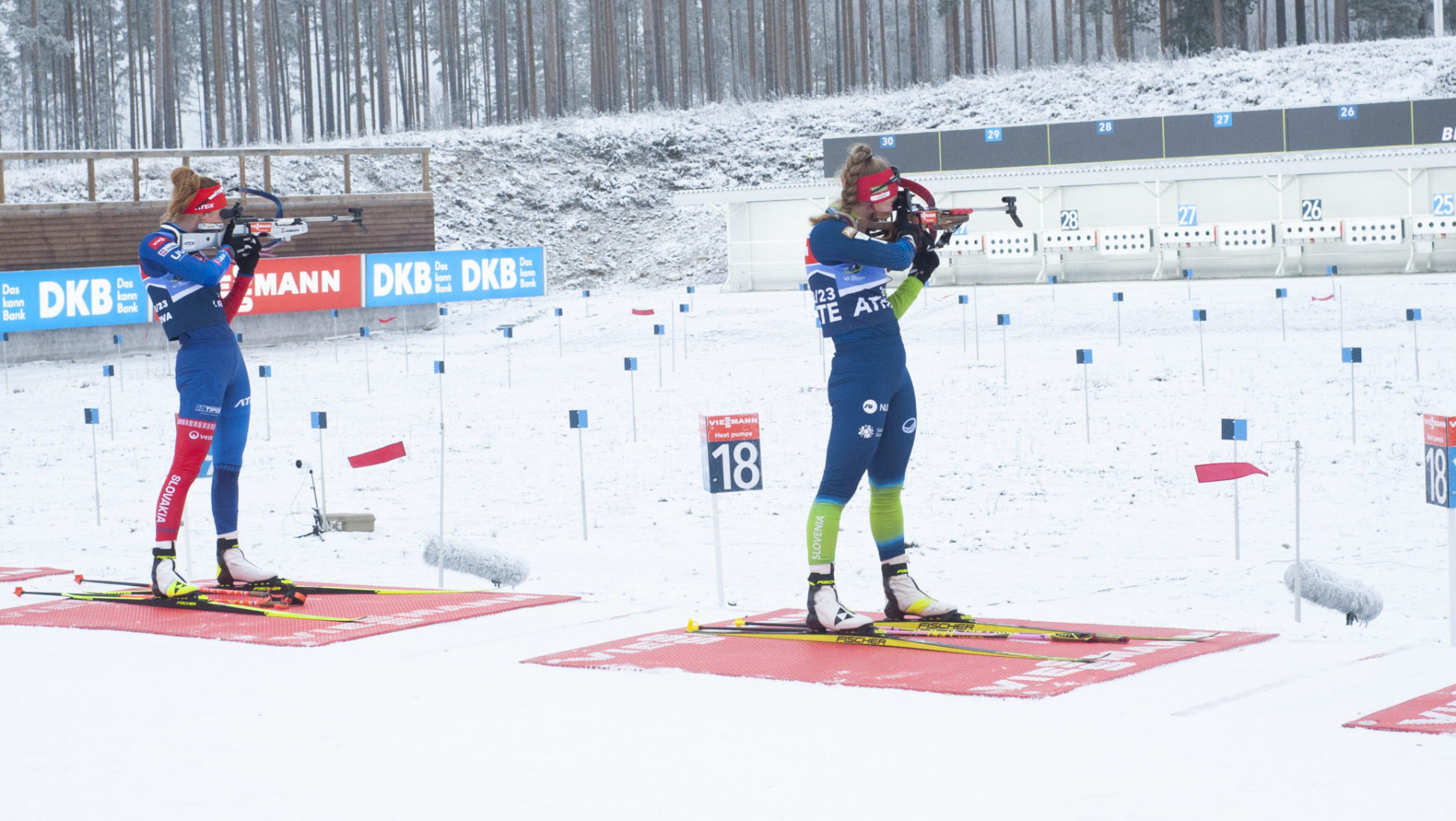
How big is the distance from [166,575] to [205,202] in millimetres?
1775

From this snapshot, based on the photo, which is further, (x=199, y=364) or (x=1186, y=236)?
(x=1186, y=236)

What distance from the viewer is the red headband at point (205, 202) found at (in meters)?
7.17

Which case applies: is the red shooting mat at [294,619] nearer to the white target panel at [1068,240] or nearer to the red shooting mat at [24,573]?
the red shooting mat at [24,573]

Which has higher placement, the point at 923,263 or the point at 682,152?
the point at 682,152

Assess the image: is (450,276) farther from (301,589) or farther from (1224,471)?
(1224,471)

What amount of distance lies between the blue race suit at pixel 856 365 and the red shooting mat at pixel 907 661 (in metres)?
0.52

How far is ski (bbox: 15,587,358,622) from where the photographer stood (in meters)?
A: 6.72

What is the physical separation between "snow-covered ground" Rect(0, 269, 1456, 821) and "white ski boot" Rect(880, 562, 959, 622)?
3.42ft

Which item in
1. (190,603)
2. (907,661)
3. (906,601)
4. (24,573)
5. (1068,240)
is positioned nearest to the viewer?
(907,661)

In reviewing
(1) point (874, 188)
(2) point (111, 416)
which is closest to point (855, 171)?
(1) point (874, 188)

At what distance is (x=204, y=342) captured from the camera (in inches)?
278

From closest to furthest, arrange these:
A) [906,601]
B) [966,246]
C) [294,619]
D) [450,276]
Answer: [906,601], [294,619], [450,276], [966,246]

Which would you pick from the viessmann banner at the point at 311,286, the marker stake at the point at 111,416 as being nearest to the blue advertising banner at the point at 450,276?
→ the viessmann banner at the point at 311,286

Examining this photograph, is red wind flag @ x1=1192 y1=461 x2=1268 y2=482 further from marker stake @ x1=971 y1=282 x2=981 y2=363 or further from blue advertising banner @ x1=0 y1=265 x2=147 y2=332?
blue advertising banner @ x1=0 y1=265 x2=147 y2=332
